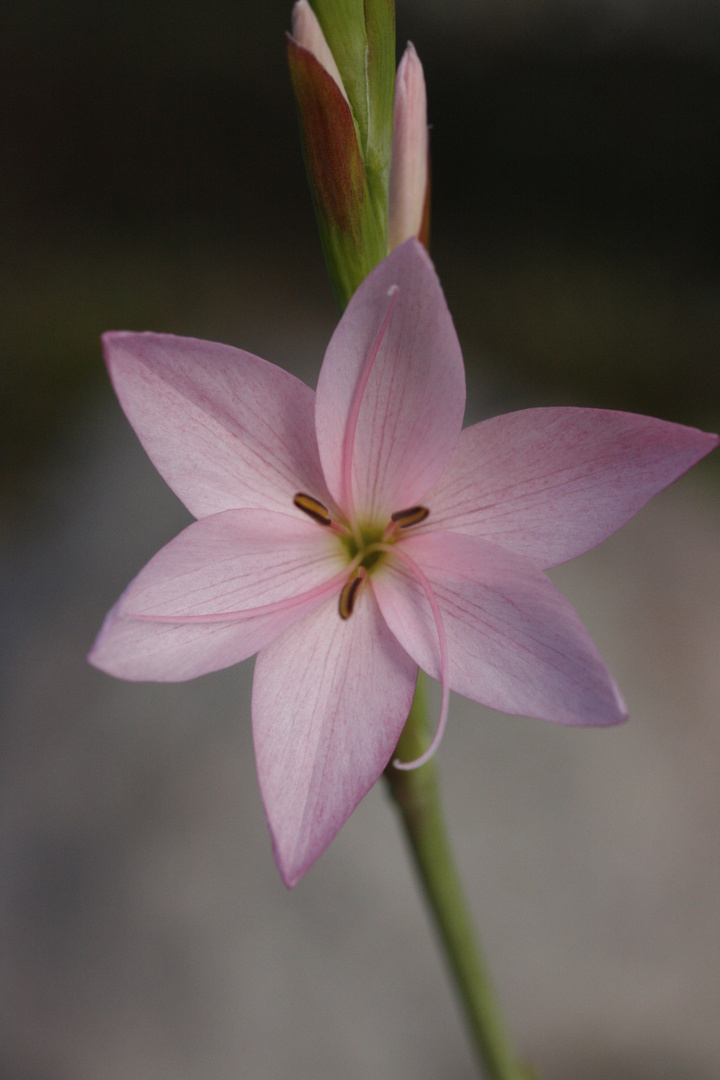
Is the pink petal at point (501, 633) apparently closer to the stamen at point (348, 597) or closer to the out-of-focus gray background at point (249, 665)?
the stamen at point (348, 597)

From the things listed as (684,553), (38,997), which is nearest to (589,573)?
(684,553)

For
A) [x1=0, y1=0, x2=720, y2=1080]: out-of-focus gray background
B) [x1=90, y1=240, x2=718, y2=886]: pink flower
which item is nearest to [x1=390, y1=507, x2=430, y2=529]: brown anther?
[x1=90, y1=240, x2=718, y2=886]: pink flower

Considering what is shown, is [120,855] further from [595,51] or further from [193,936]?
[595,51]

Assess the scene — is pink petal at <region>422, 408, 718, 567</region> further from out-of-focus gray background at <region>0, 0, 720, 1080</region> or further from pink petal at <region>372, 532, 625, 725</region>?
out-of-focus gray background at <region>0, 0, 720, 1080</region>

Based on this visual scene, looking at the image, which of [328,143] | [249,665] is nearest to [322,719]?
[328,143]

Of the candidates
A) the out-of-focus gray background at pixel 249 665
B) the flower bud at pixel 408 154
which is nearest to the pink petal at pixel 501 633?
the flower bud at pixel 408 154
